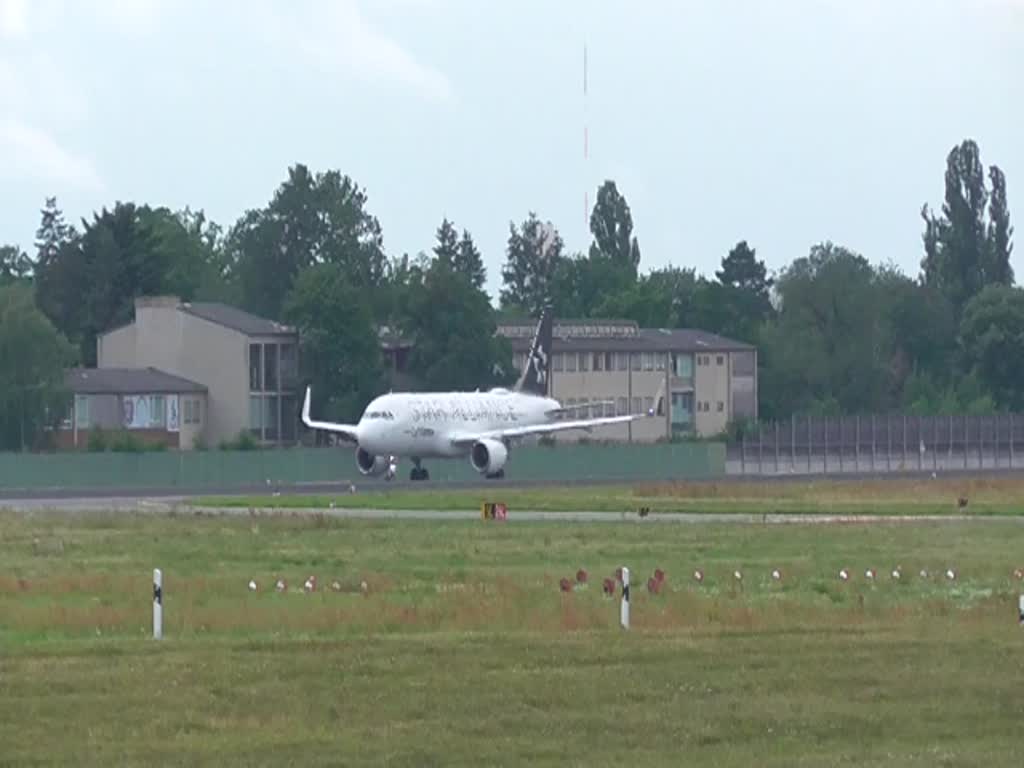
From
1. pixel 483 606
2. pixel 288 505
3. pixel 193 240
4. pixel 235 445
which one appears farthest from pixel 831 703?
pixel 193 240

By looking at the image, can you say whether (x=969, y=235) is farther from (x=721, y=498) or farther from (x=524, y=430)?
(x=721, y=498)

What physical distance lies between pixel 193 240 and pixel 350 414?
69.9m

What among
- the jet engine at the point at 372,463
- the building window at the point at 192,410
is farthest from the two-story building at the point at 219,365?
the jet engine at the point at 372,463

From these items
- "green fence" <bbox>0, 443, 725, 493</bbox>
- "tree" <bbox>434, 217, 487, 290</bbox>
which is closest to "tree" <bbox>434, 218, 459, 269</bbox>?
"tree" <bbox>434, 217, 487, 290</bbox>

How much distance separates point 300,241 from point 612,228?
3714 centimetres

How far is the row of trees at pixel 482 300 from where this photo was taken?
12112 cm

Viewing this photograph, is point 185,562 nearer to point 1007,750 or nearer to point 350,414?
point 1007,750

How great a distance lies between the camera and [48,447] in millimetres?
108438

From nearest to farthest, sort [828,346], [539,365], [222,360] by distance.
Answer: [539,365], [222,360], [828,346]

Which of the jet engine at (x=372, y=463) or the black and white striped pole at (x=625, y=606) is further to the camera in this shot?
the jet engine at (x=372, y=463)

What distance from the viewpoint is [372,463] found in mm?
92750

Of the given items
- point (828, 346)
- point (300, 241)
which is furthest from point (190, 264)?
point (828, 346)

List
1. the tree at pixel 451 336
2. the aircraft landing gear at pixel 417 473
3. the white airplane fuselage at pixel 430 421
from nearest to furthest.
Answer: the white airplane fuselage at pixel 430 421, the aircraft landing gear at pixel 417 473, the tree at pixel 451 336

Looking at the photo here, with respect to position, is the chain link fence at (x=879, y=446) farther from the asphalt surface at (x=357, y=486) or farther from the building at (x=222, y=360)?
the building at (x=222, y=360)
